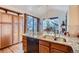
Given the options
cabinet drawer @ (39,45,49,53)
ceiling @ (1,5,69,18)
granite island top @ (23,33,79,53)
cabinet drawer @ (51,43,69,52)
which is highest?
ceiling @ (1,5,69,18)

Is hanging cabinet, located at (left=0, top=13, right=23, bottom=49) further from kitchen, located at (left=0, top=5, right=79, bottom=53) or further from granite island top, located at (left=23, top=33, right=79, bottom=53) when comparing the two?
granite island top, located at (left=23, top=33, right=79, bottom=53)

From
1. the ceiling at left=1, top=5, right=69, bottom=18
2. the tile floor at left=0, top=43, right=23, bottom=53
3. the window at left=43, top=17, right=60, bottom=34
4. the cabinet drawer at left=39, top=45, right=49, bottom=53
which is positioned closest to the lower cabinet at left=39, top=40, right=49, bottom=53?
the cabinet drawer at left=39, top=45, right=49, bottom=53

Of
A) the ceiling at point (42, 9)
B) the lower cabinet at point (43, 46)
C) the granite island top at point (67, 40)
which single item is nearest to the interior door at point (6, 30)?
the ceiling at point (42, 9)

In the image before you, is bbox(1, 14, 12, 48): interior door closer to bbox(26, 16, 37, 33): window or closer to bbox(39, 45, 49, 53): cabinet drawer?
bbox(26, 16, 37, 33): window

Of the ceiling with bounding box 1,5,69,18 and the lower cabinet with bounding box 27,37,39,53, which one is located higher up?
the ceiling with bounding box 1,5,69,18

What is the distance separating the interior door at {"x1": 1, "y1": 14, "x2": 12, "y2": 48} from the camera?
6.41 feet

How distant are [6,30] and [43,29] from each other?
610mm

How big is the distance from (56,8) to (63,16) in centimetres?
17

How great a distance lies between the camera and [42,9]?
200 cm

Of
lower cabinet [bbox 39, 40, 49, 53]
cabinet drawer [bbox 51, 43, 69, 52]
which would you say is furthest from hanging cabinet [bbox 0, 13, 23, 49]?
cabinet drawer [bbox 51, 43, 69, 52]

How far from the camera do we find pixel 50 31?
2.02 m

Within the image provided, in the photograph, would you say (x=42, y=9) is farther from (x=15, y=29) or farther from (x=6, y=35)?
(x=6, y=35)

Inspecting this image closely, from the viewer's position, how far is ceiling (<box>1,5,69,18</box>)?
77.8 inches
